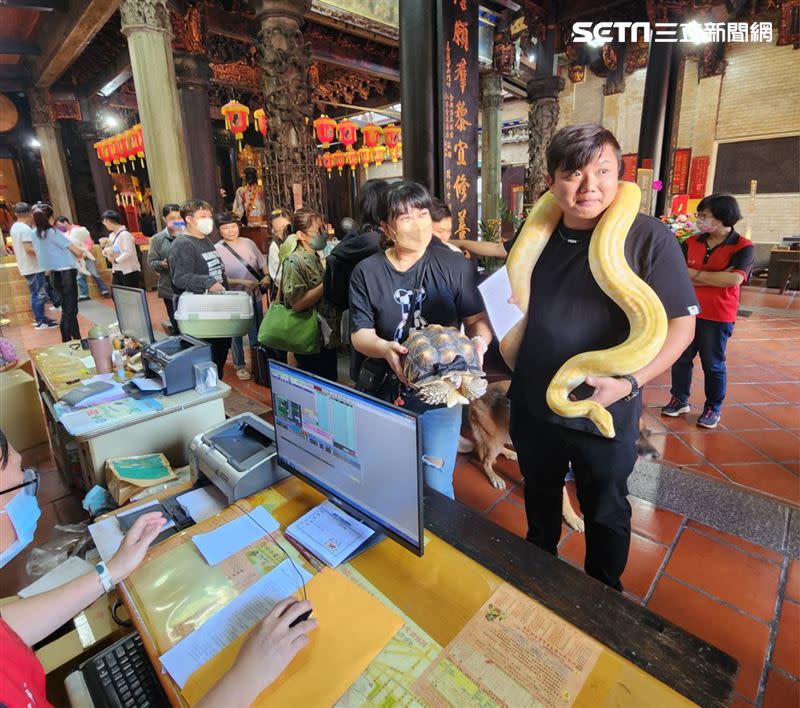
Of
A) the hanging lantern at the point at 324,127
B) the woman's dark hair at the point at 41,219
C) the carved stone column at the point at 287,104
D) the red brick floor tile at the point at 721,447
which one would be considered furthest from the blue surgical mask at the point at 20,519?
the hanging lantern at the point at 324,127

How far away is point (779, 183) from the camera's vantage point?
33.8 feet

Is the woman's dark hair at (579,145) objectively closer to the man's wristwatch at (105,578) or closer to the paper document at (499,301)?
the paper document at (499,301)

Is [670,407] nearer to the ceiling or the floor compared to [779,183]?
nearer to the floor

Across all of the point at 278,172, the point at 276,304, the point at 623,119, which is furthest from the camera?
the point at 623,119

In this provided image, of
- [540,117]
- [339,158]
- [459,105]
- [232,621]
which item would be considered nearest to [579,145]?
[232,621]

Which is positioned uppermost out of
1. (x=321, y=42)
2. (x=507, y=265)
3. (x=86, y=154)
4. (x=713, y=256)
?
(x=321, y=42)

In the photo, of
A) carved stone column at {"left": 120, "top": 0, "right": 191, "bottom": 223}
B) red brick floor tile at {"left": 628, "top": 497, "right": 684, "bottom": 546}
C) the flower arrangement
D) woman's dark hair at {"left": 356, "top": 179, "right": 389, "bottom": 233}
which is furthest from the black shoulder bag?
carved stone column at {"left": 120, "top": 0, "right": 191, "bottom": 223}

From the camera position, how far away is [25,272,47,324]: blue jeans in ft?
23.6

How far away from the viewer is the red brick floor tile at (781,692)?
159cm

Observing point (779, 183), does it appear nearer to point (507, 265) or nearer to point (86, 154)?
point (507, 265)

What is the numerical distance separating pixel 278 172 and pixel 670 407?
19.6ft

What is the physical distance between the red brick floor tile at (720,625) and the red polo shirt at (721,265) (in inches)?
79.1

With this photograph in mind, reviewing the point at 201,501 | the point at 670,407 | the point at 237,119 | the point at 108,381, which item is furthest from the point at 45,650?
the point at 237,119

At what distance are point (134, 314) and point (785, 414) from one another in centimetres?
494
